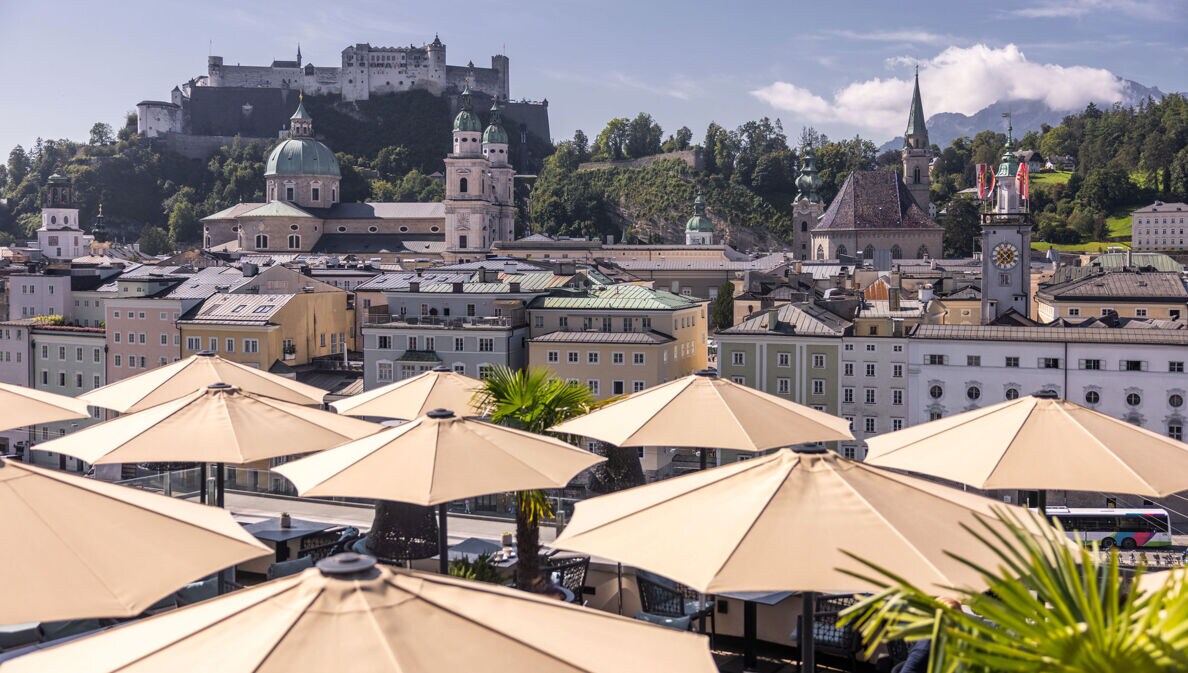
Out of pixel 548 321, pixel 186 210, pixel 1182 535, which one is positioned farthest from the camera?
pixel 186 210

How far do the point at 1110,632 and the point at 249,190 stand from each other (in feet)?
435

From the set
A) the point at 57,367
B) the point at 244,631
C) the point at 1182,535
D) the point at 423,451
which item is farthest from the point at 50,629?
the point at 57,367

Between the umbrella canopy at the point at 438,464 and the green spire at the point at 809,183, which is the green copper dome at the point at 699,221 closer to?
the green spire at the point at 809,183

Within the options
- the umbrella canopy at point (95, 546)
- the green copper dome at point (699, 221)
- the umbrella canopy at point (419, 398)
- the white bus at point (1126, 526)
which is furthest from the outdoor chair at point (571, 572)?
the green copper dome at point (699, 221)

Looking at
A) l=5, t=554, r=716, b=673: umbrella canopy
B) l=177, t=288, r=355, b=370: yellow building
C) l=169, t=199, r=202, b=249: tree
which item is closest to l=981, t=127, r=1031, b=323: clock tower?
l=177, t=288, r=355, b=370: yellow building

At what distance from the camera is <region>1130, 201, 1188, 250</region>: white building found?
114625 mm

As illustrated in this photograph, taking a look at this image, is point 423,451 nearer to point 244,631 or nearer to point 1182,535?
point 244,631

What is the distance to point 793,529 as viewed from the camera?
261 inches

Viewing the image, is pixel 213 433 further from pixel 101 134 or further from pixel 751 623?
pixel 101 134

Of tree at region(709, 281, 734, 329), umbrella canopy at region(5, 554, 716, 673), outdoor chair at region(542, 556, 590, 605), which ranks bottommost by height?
outdoor chair at region(542, 556, 590, 605)

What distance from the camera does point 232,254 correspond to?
9662cm

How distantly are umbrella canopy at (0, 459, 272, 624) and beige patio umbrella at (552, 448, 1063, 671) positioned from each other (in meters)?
2.14

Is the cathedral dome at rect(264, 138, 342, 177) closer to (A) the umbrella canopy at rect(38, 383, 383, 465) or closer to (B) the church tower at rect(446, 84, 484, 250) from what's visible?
(B) the church tower at rect(446, 84, 484, 250)

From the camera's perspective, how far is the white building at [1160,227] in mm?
114625
